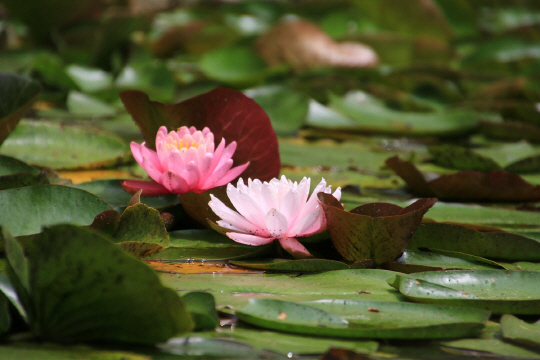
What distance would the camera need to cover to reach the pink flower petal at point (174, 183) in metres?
0.78

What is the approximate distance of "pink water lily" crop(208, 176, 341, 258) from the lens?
705 mm

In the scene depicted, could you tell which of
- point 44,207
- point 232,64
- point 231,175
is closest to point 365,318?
point 231,175

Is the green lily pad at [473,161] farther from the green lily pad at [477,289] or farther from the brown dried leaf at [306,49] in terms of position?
the brown dried leaf at [306,49]

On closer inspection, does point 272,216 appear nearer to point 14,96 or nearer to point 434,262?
point 434,262

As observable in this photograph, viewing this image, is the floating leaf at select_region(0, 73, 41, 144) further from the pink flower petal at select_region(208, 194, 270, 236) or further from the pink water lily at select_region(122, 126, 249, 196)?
the pink flower petal at select_region(208, 194, 270, 236)

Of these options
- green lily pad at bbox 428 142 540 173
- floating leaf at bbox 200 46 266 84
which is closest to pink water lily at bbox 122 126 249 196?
green lily pad at bbox 428 142 540 173

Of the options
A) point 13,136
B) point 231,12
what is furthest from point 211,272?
point 231,12

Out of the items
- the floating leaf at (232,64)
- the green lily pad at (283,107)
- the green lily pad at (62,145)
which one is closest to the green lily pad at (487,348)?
the green lily pad at (62,145)

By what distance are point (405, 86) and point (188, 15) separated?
2319 mm

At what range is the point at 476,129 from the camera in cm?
182

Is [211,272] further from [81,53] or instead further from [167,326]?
[81,53]

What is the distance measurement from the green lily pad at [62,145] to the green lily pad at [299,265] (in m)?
0.61

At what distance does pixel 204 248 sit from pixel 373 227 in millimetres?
245

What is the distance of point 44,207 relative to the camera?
2.34ft
